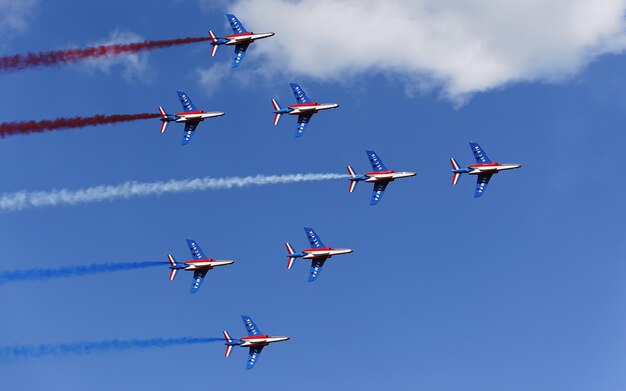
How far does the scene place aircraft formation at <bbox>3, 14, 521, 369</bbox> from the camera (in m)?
135

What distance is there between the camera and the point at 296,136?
136750 millimetres

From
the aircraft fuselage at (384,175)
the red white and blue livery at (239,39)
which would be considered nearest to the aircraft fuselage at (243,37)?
the red white and blue livery at (239,39)

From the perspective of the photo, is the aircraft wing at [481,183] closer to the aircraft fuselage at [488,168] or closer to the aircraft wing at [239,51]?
the aircraft fuselage at [488,168]

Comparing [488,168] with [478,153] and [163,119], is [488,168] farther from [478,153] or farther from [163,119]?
[163,119]

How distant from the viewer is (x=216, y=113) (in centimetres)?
13675

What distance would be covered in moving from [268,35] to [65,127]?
30436 mm

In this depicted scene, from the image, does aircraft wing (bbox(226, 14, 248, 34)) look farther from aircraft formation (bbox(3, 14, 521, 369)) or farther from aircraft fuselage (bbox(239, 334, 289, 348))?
aircraft fuselage (bbox(239, 334, 289, 348))

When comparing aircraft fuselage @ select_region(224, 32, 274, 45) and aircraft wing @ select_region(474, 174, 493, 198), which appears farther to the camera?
aircraft wing @ select_region(474, 174, 493, 198)

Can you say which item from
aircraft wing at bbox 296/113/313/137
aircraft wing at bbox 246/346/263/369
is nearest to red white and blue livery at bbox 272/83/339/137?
aircraft wing at bbox 296/113/313/137

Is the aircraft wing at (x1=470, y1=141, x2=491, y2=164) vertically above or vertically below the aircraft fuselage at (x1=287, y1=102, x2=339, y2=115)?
below

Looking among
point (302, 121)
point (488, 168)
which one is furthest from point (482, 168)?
point (302, 121)

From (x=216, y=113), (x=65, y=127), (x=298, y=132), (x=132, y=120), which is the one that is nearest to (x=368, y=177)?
(x=298, y=132)

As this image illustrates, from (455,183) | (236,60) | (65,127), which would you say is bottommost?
(455,183)

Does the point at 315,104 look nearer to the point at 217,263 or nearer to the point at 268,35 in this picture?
the point at 268,35
